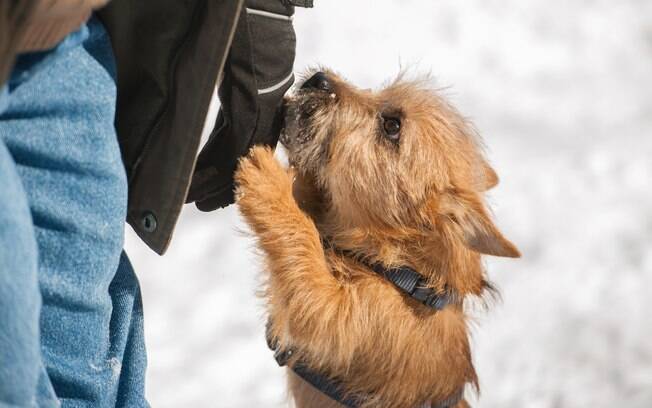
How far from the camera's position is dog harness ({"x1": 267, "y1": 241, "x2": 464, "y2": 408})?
2846mm

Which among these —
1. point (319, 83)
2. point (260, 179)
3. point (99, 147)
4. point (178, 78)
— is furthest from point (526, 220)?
point (99, 147)

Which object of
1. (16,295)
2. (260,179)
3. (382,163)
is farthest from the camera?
(382,163)

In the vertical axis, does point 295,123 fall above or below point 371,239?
above

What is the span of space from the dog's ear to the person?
89 centimetres

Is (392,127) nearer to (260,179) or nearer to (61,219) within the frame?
(260,179)

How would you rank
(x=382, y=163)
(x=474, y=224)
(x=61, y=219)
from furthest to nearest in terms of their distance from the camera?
(x=382, y=163), (x=474, y=224), (x=61, y=219)

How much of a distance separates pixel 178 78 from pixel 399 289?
123 cm

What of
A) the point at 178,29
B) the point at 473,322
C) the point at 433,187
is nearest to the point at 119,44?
the point at 178,29

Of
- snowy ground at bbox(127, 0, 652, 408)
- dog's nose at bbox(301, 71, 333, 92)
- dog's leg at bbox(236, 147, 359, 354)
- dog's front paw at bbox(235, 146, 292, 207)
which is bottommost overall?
snowy ground at bbox(127, 0, 652, 408)

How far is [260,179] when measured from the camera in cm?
256

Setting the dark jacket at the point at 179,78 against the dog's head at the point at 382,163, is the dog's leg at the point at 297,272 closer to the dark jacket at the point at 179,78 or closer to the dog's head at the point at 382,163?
the dog's head at the point at 382,163

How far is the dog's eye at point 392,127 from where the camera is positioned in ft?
9.98

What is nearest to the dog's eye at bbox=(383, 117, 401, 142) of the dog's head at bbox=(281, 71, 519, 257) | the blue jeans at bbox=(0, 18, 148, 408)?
the dog's head at bbox=(281, 71, 519, 257)

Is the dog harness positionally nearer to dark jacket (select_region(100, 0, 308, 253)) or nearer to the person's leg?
dark jacket (select_region(100, 0, 308, 253))
